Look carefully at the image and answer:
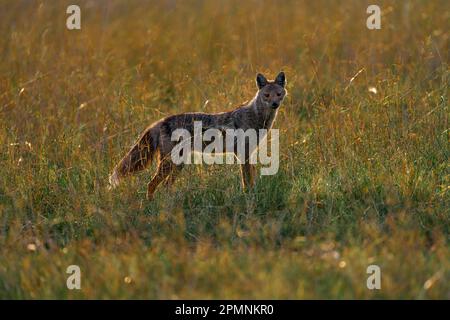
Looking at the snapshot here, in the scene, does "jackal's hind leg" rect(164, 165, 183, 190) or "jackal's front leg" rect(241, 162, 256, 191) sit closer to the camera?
"jackal's front leg" rect(241, 162, 256, 191)

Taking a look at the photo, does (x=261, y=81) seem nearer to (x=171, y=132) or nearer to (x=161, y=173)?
(x=171, y=132)

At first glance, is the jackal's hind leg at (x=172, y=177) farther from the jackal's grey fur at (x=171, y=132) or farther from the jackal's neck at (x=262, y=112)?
the jackal's neck at (x=262, y=112)

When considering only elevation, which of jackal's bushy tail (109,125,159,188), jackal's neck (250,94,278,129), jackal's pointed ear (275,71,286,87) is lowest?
jackal's bushy tail (109,125,159,188)

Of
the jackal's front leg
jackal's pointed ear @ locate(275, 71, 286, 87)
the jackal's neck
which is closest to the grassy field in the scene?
the jackal's front leg

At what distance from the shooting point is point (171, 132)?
7230 millimetres

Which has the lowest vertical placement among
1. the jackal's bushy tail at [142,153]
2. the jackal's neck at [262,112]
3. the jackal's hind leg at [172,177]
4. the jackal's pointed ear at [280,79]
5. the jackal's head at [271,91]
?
the jackal's hind leg at [172,177]

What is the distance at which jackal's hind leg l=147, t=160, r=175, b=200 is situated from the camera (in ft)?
23.2

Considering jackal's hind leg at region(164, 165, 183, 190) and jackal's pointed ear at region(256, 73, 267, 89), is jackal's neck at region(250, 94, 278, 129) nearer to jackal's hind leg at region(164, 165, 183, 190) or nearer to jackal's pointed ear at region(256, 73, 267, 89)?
jackal's pointed ear at region(256, 73, 267, 89)

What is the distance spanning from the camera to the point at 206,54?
11234mm

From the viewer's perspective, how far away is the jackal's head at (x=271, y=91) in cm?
768

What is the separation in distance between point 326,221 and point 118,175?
77.6 inches

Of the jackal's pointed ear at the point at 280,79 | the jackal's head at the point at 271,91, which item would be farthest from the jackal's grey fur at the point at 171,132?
the jackal's pointed ear at the point at 280,79

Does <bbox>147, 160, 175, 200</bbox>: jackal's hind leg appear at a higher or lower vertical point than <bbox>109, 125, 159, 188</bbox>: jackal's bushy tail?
Result: lower
